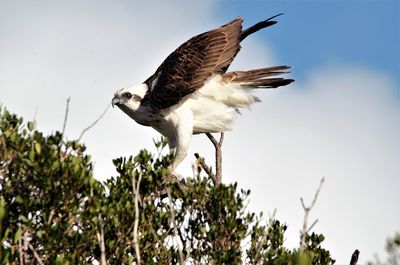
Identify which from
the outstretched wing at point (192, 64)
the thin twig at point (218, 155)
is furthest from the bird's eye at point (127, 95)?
the thin twig at point (218, 155)

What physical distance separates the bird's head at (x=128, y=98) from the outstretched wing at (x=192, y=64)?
148 mm

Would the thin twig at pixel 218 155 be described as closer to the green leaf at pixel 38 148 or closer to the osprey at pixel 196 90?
the osprey at pixel 196 90

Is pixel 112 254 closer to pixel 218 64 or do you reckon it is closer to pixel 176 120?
pixel 176 120

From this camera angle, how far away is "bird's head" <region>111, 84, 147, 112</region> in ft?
43.0

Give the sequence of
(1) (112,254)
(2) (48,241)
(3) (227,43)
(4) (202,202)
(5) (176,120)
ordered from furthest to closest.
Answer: (3) (227,43), (5) (176,120), (4) (202,202), (1) (112,254), (2) (48,241)

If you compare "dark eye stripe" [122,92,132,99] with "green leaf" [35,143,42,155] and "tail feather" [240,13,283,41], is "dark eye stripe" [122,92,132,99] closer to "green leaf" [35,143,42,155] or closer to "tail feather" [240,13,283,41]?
"tail feather" [240,13,283,41]

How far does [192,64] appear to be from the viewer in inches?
527

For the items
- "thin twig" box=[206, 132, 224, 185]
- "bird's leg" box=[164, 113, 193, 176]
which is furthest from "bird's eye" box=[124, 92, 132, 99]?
"thin twig" box=[206, 132, 224, 185]

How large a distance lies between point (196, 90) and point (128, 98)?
4.06 feet

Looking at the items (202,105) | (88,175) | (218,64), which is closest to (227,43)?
(218,64)

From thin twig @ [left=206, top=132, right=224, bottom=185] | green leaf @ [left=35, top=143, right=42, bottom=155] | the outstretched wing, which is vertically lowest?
green leaf @ [left=35, top=143, right=42, bottom=155]

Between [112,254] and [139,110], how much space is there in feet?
16.6

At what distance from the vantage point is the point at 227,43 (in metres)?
13.9

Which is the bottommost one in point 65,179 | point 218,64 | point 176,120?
point 65,179
